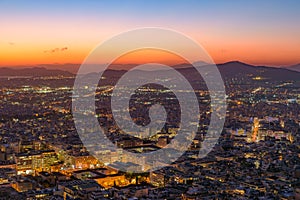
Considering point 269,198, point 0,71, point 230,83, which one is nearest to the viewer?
point 269,198

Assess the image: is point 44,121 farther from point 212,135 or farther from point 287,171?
point 287,171

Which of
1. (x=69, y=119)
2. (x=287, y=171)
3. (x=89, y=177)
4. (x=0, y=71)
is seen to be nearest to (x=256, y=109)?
(x=69, y=119)

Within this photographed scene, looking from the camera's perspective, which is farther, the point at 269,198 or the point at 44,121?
the point at 44,121

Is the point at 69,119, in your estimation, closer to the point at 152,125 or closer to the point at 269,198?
the point at 152,125

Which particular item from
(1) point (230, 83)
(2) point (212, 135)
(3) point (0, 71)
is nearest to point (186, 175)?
(2) point (212, 135)

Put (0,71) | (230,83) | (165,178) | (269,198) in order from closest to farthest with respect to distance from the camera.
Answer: (269,198), (165,178), (230,83), (0,71)

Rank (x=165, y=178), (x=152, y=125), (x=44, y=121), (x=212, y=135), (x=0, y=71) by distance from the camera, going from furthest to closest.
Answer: (x=0, y=71) → (x=44, y=121) → (x=152, y=125) → (x=212, y=135) → (x=165, y=178)

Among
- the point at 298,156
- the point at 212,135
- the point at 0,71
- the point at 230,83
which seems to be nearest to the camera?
the point at 298,156

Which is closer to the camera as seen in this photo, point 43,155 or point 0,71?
point 43,155
